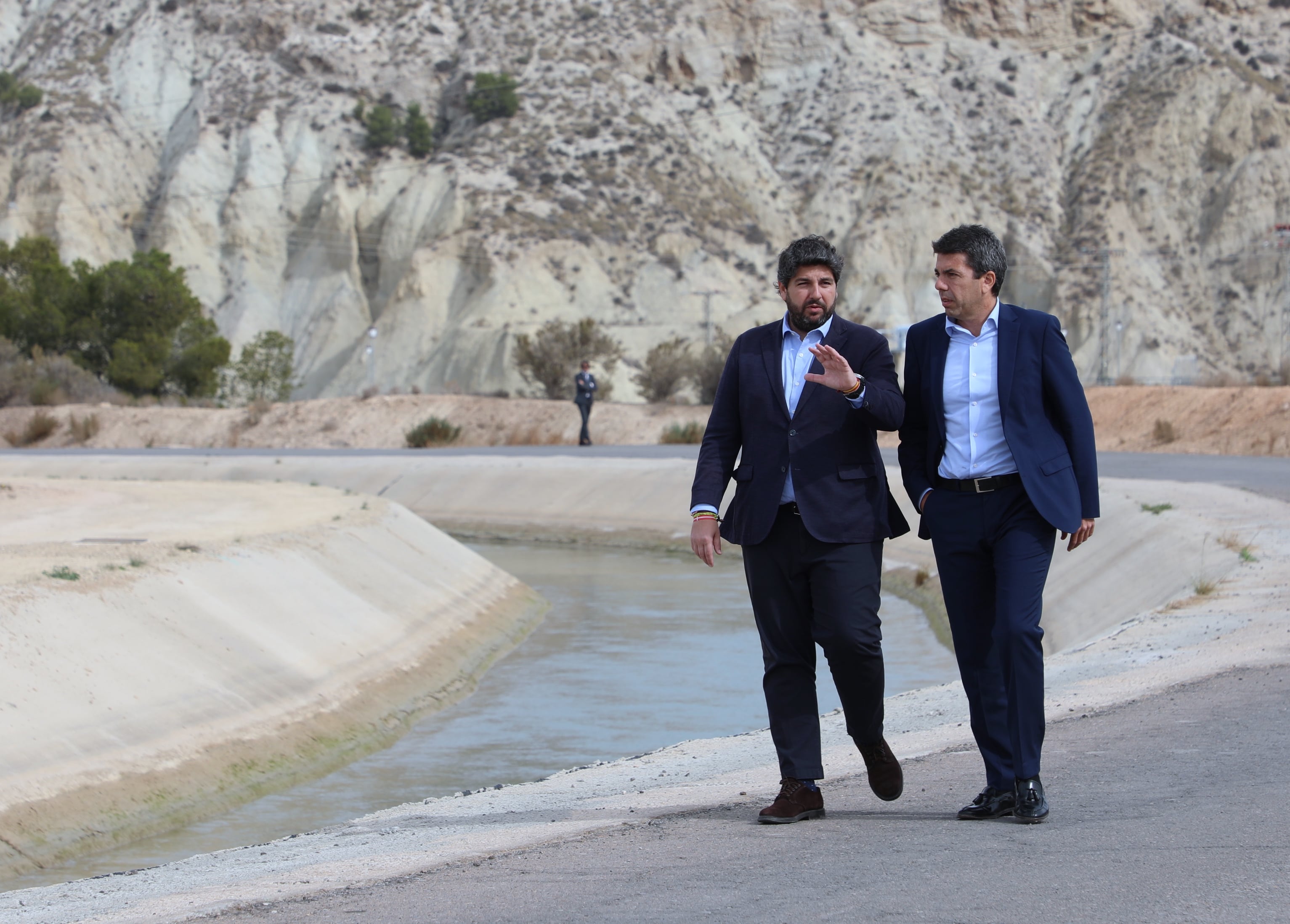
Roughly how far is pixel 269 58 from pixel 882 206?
109 ft

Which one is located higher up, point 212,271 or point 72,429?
point 212,271

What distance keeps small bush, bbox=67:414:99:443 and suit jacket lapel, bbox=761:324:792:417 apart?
48625mm

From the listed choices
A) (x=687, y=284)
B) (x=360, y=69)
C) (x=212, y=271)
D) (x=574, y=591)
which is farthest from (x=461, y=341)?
(x=574, y=591)

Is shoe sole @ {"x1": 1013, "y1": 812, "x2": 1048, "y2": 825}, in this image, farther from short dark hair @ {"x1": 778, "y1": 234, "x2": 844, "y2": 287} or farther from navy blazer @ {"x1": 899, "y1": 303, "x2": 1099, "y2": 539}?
short dark hair @ {"x1": 778, "y1": 234, "x2": 844, "y2": 287}

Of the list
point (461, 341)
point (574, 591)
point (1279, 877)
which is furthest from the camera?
point (461, 341)

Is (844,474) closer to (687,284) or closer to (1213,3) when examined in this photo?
(687,284)

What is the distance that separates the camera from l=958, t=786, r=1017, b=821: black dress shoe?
5.79m

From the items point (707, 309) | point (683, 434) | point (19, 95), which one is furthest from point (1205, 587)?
point (19, 95)

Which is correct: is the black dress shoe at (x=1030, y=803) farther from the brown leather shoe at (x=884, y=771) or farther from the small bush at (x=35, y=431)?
the small bush at (x=35, y=431)

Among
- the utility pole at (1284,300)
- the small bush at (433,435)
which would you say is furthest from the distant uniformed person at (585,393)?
the utility pole at (1284,300)

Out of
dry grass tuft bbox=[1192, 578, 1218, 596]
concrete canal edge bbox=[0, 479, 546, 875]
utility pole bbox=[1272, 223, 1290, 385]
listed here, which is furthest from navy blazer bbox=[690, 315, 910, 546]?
utility pole bbox=[1272, 223, 1290, 385]

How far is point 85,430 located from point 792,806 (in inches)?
1936

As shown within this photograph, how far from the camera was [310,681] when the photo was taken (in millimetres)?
13508

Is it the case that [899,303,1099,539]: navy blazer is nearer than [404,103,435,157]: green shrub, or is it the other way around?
[899,303,1099,539]: navy blazer
